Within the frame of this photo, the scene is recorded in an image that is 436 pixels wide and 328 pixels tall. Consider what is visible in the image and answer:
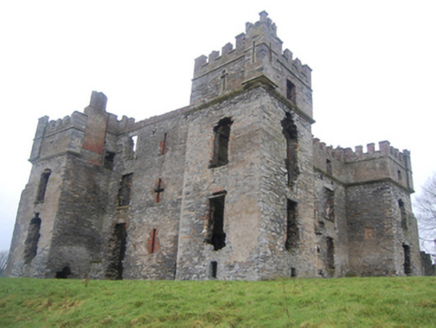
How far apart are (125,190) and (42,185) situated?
4454 millimetres

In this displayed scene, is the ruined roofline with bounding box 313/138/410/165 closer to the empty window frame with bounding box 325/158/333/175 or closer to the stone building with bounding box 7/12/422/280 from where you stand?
the stone building with bounding box 7/12/422/280

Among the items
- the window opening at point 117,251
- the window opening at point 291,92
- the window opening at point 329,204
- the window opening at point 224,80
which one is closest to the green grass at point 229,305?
the window opening at point 117,251

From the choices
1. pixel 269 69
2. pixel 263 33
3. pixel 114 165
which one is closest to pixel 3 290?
pixel 114 165

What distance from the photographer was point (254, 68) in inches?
616

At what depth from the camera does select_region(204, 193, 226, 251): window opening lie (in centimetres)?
1489

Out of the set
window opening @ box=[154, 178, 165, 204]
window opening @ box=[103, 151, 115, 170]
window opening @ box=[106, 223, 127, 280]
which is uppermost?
window opening @ box=[103, 151, 115, 170]

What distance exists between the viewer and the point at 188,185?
1612cm

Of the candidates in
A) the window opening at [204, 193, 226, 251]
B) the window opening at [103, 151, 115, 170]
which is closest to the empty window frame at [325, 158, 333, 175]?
the window opening at [204, 193, 226, 251]

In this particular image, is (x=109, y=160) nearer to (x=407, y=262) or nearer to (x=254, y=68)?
(x=254, y=68)

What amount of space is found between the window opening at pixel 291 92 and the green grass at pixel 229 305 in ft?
29.0

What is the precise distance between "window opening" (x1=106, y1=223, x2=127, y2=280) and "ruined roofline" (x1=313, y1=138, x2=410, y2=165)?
1236 cm

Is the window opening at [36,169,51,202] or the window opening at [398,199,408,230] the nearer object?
the window opening at [36,169,51,202]

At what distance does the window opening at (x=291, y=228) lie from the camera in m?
15.0

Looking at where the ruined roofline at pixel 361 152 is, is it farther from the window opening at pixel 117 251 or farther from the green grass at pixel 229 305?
the green grass at pixel 229 305
